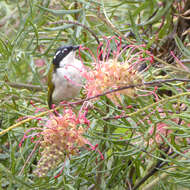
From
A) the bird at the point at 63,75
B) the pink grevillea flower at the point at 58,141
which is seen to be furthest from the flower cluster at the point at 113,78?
the bird at the point at 63,75

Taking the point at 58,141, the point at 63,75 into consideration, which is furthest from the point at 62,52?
the point at 58,141

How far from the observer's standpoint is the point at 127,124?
6.83ft

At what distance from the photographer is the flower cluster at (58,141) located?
186 centimetres

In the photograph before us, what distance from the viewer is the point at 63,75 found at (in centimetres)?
296

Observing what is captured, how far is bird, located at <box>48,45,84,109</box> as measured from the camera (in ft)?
9.26

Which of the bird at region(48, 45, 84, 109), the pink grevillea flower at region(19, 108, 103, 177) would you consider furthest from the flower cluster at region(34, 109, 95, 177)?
the bird at region(48, 45, 84, 109)

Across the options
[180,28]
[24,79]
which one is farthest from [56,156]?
[24,79]

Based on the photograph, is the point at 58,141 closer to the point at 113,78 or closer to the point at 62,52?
the point at 113,78

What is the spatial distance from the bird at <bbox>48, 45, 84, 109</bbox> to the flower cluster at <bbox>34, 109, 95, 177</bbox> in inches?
33.1

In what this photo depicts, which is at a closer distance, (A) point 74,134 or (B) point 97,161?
(A) point 74,134

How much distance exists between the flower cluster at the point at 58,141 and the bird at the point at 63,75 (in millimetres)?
840

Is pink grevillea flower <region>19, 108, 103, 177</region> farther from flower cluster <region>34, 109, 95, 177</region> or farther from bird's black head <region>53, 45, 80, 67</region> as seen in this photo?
bird's black head <region>53, 45, 80, 67</region>

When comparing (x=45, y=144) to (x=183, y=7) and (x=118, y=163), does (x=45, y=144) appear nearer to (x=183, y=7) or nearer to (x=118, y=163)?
(x=118, y=163)

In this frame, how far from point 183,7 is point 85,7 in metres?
0.70
